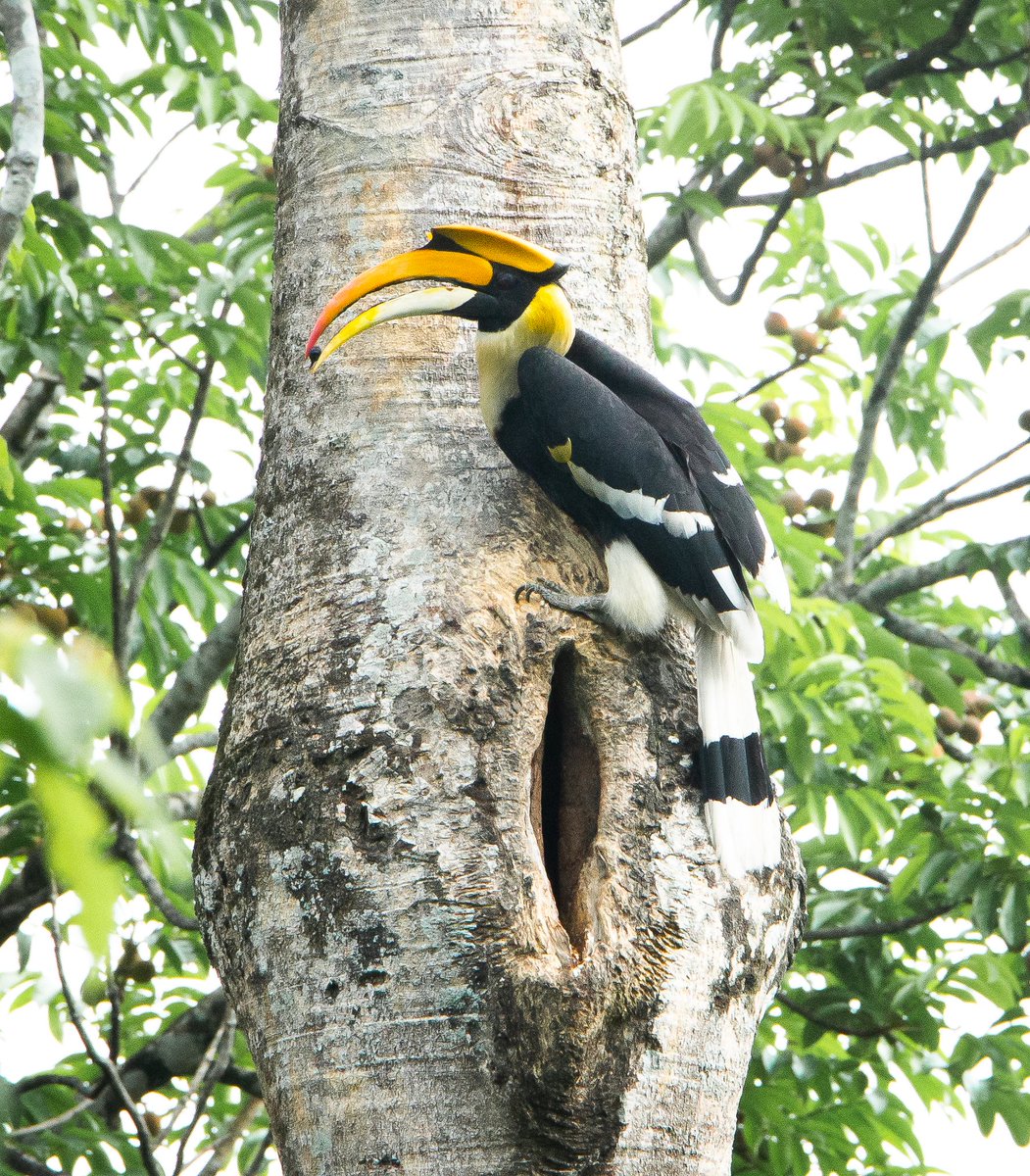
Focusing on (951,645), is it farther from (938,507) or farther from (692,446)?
(692,446)

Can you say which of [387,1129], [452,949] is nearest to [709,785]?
[452,949]

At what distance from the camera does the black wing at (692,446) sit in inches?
72.2

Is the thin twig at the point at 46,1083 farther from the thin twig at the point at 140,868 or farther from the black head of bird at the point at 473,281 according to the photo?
the black head of bird at the point at 473,281

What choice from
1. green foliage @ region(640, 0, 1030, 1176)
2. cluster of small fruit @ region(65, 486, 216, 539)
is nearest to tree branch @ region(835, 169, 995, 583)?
green foliage @ region(640, 0, 1030, 1176)

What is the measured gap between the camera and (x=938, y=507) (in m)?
3.91

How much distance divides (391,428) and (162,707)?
56.0 inches

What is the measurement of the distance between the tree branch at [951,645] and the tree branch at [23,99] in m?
2.45

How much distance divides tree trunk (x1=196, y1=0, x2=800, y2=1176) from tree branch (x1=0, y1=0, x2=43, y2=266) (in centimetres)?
41

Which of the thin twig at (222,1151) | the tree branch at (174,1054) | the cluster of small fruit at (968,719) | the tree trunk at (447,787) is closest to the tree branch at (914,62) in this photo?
the cluster of small fruit at (968,719)

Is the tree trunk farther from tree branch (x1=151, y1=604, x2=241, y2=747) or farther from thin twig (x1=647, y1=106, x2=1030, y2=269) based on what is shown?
thin twig (x1=647, y1=106, x2=1030, y2=269)

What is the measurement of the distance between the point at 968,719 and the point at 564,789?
260 cm

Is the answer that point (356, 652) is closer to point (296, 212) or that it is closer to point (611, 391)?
point (611, 391)

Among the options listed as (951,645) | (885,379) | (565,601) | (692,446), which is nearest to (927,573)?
(951,645)

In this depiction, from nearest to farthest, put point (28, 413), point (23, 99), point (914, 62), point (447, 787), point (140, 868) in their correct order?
point (447, 787) → point (23, 99) → point (140, 868) → point (914, 62) → point (28, 413)
